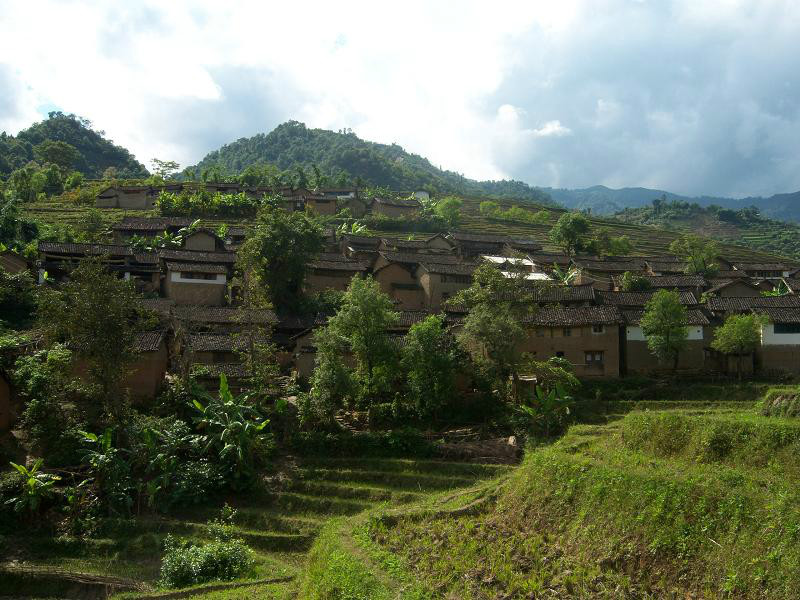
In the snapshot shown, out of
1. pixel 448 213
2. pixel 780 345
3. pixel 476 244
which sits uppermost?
pixel 448 213

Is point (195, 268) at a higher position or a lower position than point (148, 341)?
higher

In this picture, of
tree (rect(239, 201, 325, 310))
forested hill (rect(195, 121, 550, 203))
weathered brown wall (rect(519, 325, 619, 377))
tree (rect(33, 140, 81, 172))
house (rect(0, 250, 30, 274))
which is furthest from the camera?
forested hill (rect(195, 121, 550, 203))

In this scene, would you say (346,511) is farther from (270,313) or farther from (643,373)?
(643,373)

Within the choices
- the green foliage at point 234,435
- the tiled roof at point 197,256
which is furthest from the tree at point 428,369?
the tiled roof at point 197,256

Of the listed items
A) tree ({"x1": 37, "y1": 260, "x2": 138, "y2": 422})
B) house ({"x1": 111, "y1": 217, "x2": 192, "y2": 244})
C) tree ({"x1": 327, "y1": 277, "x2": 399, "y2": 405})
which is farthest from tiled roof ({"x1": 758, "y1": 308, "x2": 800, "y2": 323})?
house ({"x1": 111, "y1": 217, "x2": 192, "y2": 244})

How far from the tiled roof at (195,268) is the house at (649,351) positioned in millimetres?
21050

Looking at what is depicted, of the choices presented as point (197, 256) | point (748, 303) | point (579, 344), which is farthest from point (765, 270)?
point (197, 256)

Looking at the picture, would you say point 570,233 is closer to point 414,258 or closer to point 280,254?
point 414,258

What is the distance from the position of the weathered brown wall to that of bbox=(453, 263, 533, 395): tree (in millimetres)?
2498

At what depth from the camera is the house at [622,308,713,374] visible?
31.8m

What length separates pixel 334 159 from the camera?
397ft

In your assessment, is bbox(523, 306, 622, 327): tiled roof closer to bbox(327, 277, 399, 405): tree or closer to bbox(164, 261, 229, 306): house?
bbox(327, 277, 399, 405): tree

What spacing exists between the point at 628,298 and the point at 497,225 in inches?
1567

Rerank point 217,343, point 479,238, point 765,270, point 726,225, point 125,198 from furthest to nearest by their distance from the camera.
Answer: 1. point 726,225
2. point 125,198
3. point 479,238
4. point 765,270
5. point 217,343
